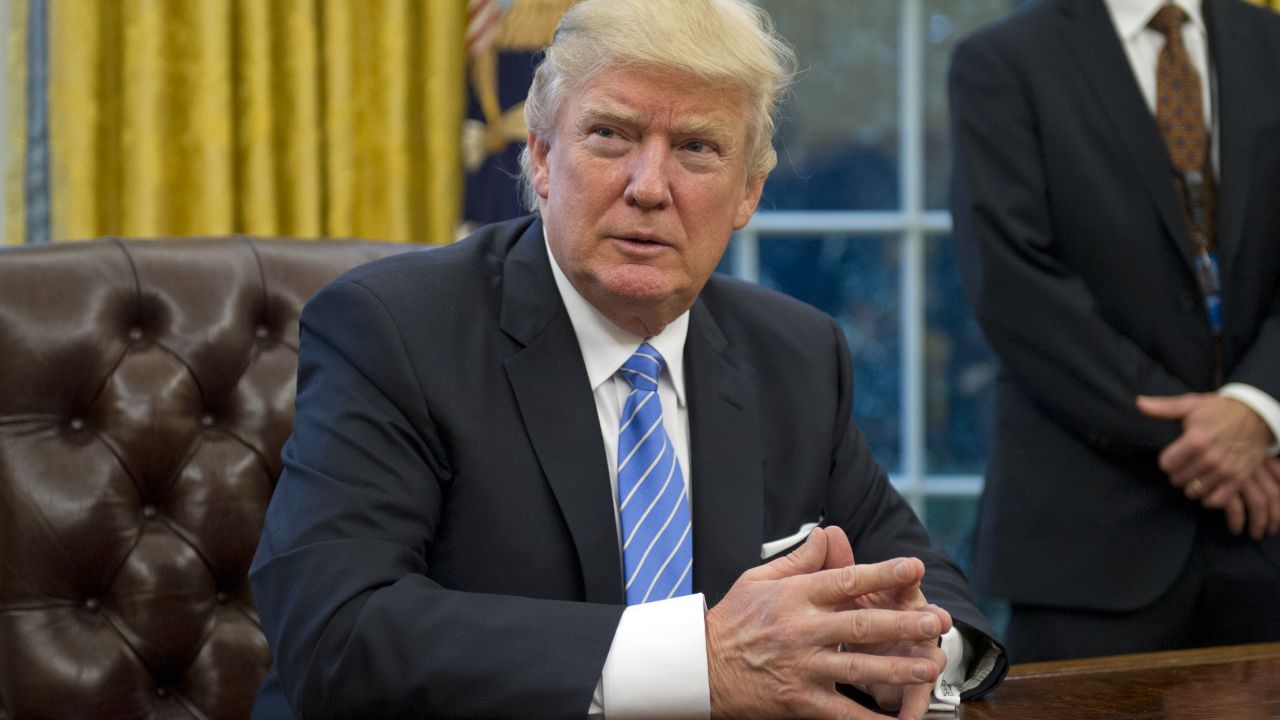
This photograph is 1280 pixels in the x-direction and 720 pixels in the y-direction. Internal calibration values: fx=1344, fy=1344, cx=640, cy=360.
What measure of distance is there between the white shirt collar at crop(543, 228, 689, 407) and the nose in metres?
0.16

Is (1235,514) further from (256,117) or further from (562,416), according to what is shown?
(256,117)

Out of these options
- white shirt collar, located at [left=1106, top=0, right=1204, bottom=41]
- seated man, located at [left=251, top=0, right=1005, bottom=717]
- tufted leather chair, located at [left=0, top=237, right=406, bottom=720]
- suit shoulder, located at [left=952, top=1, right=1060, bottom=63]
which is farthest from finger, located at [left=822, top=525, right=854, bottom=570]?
white shirt collar, located at [left=1106, top=0, right=1204, bottom=41]

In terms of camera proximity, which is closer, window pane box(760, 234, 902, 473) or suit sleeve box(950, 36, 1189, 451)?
suit sleeve box(950, 36, 1189, 451)

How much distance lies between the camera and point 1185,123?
8.30 feet

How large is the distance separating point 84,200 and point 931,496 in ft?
7.64

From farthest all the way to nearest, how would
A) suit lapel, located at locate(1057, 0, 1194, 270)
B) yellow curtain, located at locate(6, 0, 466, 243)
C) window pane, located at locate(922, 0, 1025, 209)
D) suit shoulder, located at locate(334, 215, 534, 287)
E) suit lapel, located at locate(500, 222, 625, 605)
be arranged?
1. window pane, located at locate(922, 0, 1025, 209)
2. yellow curtain, located at locate(6, 0, 466, 243)
3. suit lapel, located at locate(1057, 0, 1194, 270)
4. suit shoulder, located at locate(334, 215, 534, 287)
5. suit lapel, located at locate(500, 222, 625, 605)

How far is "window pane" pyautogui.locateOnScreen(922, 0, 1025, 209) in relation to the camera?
3.72m

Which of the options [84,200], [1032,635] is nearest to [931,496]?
[1032,635]

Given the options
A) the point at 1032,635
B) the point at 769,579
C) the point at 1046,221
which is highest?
the point at 1046,221

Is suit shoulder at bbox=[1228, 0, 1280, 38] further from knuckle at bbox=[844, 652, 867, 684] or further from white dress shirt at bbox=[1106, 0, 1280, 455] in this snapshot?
knuckle at bbox=[844, 652, 867, 684]

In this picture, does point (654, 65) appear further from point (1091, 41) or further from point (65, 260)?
point (1091, 41)

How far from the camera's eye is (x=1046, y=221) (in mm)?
2514

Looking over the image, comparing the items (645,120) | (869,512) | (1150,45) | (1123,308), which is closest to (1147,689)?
(869,512)

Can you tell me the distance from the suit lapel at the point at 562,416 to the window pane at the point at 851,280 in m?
2.15
